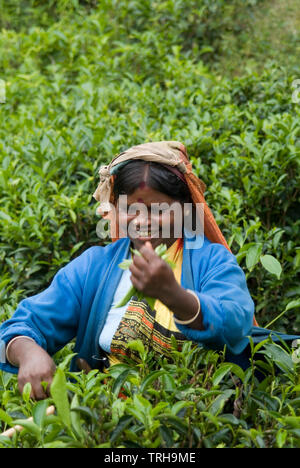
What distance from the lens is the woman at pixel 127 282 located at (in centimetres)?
187

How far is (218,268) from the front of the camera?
1940mm

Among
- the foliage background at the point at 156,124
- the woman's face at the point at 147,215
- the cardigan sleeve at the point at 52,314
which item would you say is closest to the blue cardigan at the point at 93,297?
the cardigan sleeve at the point at 52,314

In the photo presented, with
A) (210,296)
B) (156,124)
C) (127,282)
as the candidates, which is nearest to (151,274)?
(210,296)

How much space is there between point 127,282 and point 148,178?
0.36m

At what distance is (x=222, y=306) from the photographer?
5.62 ft

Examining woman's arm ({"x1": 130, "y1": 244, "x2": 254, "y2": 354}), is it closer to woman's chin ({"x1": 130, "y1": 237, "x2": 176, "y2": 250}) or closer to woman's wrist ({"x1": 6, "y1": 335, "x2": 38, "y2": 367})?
woman's chin ({"x1": 130, "y1": 237, "x2": 176, "y2": 250})

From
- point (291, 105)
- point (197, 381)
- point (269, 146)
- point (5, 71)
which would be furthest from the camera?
point (5, 71)

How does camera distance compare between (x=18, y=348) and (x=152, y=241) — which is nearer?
(x=18, y=348)

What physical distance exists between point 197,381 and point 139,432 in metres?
0.30

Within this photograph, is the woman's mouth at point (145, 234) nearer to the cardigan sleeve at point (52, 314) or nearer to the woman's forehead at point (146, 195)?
the woman's forehead at point (146, 195)

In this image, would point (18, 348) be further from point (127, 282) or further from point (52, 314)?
point (127, 282)

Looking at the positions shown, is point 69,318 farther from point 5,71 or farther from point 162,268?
point 5,71

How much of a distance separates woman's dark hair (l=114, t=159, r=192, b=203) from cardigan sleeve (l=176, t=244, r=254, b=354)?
0.25 meters
